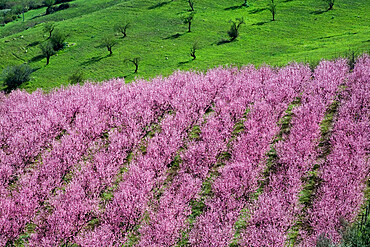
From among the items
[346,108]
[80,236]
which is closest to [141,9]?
[346,108]

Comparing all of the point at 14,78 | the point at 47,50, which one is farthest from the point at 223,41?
the point at 14,78

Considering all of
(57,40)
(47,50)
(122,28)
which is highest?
(122,28)

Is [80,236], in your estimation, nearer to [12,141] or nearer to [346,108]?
[12,141]

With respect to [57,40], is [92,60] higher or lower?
lower

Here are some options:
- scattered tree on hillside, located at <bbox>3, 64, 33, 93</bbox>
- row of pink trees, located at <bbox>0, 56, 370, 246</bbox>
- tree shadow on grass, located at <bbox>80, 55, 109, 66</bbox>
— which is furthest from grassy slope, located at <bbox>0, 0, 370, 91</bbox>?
row of pink trees, located at <bbox>0, 56, 370, 246</bbox>

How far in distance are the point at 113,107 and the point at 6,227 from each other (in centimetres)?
995

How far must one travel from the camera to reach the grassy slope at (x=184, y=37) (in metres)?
46.1

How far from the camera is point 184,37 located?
57.7 metres

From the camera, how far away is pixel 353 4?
62.4m

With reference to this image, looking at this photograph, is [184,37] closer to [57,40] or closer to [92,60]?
[92,60]

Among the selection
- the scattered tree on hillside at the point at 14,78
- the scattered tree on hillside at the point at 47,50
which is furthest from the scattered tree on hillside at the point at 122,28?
the scattered tree on hillside at the point at 14,78

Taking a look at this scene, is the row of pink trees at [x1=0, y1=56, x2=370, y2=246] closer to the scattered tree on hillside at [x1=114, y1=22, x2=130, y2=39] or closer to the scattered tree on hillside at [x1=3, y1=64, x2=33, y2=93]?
the scattered tree on hillside at [x1=3, y1=64, x2=33, y2=93]

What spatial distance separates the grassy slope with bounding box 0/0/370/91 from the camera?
4612 centimetres

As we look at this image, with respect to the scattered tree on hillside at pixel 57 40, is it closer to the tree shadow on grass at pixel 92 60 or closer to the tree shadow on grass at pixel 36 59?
the tree shadow on grass at pixel 36 59
